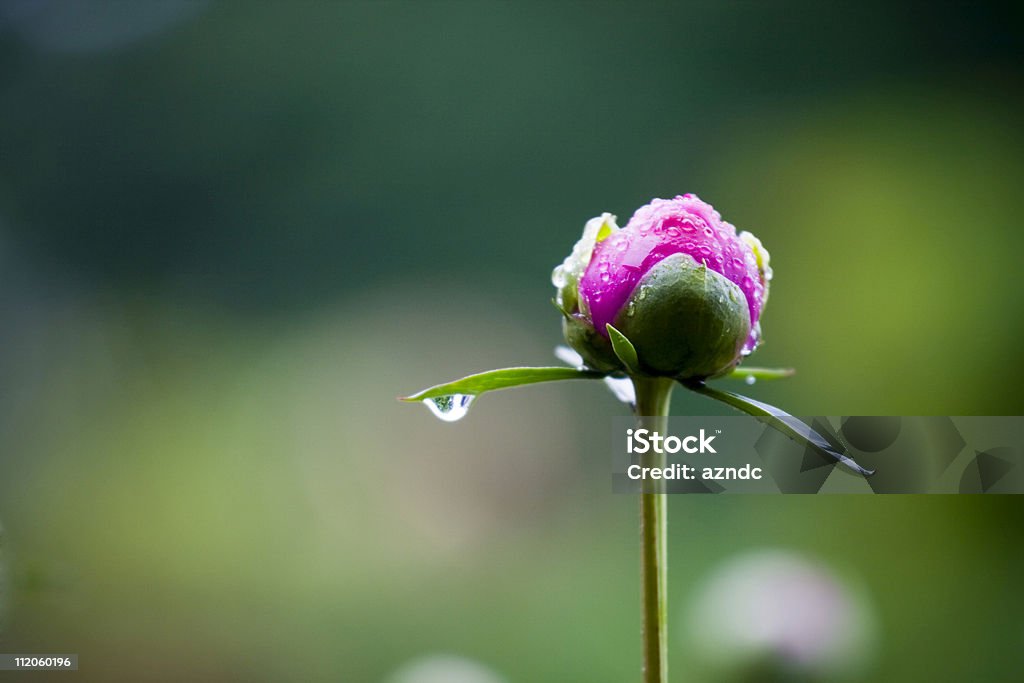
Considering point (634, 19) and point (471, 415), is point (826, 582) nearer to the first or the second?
point (471, 415)

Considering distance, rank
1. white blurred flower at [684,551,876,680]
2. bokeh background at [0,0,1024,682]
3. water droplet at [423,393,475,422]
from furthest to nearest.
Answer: bokeh background at [0,0,1024,682]
white blurred flower at [684,551,876,680]
water droplet at [423,393,475,422]

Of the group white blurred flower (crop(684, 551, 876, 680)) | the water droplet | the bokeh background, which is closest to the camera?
the water droplet

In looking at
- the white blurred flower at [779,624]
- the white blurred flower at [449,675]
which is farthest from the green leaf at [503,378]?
the white blurred flower at [779,624]

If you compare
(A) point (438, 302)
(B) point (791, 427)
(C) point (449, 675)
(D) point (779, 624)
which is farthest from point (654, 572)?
(A) point (438, 302)

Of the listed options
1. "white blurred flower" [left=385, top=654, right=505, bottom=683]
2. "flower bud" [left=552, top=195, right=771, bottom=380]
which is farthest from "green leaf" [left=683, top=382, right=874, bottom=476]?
"white blurred flower" [left=385, top=654, right=505, bottom=683]

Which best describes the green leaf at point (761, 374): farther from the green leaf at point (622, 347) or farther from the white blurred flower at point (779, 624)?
the white blurred flower at point (779, 624)

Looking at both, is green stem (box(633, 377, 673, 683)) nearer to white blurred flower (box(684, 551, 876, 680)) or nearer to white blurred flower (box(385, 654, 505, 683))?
white blurred flower (box(385, 654, 505, 683))
